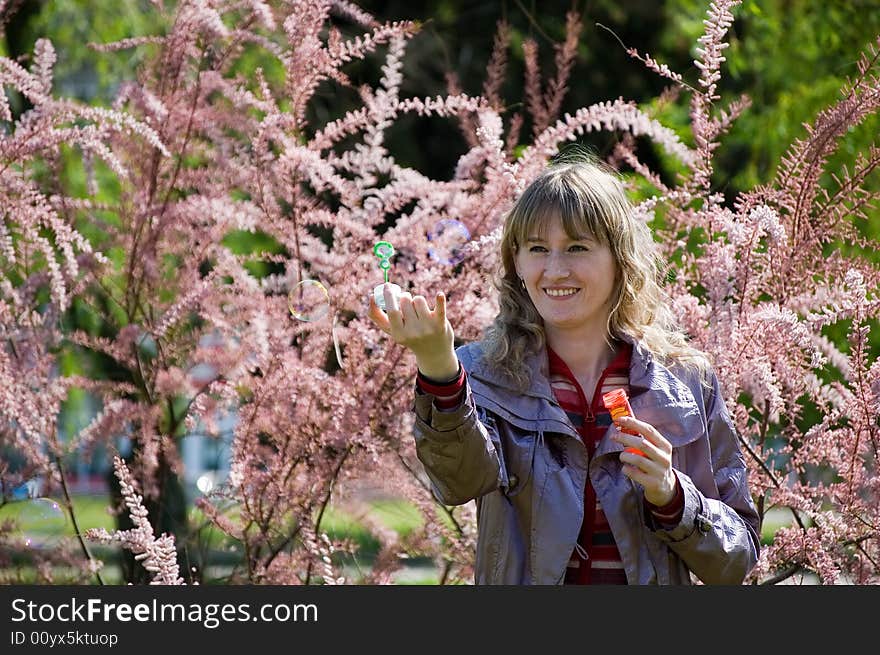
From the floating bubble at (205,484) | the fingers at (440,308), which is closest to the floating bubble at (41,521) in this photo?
the floating bubble at (205,484)

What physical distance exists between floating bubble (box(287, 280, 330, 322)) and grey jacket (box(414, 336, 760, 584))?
3.25ft

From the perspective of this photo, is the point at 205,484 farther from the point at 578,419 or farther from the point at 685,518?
the point at 685,518

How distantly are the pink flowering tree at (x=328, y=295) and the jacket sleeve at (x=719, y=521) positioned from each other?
356 mm

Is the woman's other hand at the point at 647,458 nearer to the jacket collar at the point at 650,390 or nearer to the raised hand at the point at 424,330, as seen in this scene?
the jacket collar at the point at 650,390

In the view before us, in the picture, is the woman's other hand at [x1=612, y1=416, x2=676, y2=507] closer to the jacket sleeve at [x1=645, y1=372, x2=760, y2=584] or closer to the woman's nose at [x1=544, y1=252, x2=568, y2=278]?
the jacket sleeve at [x1=645, y1=372, x2=760, y2=584]

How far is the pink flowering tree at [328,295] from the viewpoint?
2.86 m

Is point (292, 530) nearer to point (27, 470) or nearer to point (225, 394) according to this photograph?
point (225, 394)

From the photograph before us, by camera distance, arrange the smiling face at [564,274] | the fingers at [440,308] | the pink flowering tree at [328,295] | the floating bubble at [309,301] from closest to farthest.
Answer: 1. the fingers at [440,308]
2. the smiling face at [564,274]
3. the pink flowering tree at [328,295]
4. the floating bubble at [309,301]

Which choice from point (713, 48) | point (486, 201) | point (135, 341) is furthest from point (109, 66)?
point (713, 48)

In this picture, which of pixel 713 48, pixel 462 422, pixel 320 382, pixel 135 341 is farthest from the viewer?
pixel 135 341

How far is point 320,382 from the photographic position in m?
3.22

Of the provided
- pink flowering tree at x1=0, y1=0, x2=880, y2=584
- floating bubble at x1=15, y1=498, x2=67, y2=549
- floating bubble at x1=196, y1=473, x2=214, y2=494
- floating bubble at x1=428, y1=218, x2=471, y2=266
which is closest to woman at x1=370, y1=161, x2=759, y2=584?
pink flowering tree at x1=0, y1=0, x2=880, y2=584

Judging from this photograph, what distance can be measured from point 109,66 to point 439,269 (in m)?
4.84

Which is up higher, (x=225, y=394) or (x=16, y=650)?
(x=225, y=394)
